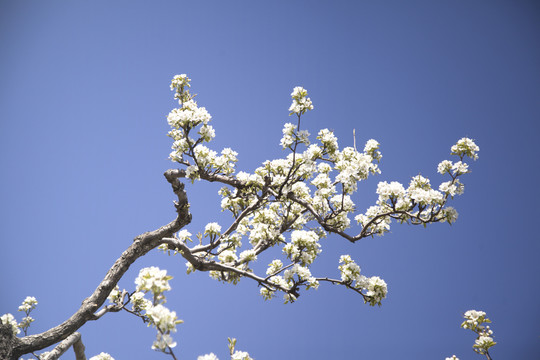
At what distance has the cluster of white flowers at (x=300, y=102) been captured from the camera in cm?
497

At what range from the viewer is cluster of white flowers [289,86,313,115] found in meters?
4.97

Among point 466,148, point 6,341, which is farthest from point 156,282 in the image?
point 466,148

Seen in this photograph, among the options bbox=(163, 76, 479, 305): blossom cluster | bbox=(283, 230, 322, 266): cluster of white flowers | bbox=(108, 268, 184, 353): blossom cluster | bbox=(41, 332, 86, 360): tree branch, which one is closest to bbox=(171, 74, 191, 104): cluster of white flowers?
bbox=(163, 76, 479, 305): blossom cluster

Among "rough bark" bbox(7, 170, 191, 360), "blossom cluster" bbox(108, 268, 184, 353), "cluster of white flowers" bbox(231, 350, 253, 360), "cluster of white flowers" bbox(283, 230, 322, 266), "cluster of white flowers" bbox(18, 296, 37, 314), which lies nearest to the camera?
"blossom cluster" bbox(108, 268, 184, 353)

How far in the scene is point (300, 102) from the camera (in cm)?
499

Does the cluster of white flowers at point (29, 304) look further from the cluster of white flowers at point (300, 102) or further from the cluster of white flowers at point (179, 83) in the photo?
the cluster of white flowers at point (300, 102)

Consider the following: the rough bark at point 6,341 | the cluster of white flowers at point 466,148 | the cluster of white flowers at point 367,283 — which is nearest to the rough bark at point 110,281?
the rough bark at point 6,341

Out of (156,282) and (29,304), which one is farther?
(29,304)

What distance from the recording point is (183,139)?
5.23m

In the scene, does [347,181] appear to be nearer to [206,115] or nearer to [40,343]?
[206,115]

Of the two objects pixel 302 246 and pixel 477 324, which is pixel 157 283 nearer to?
pixel 302 246

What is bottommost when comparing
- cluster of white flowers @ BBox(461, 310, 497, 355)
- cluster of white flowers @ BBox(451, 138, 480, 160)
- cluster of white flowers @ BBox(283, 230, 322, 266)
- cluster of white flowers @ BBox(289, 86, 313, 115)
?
cluster of white flowers @ BBox(461, 310, 497, 355)

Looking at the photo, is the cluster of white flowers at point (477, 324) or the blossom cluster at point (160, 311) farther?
the cluster of white flowers at point (477, 324)

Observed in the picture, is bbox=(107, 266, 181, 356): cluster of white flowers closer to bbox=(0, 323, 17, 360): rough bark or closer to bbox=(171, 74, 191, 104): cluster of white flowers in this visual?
bbox=(0, 323, 17, 360): rough bark
